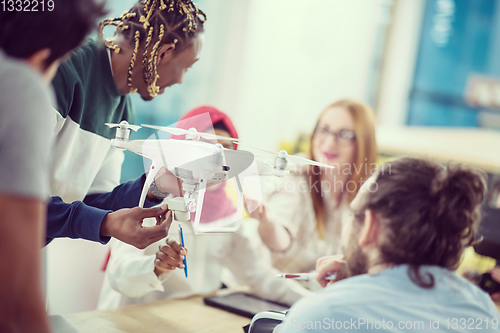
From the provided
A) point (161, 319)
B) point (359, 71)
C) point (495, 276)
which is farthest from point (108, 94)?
point (359, 71)

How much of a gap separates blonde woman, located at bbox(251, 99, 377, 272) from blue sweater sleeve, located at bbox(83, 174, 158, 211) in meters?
0.48

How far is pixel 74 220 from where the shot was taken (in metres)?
0.66

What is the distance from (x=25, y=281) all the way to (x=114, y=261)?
611mm

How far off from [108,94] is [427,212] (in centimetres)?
56

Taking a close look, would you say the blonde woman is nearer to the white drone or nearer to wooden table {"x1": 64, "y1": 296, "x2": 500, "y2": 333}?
wooden table {"x1": 64, "y1": 296, "x2": 500, "y2": 333}

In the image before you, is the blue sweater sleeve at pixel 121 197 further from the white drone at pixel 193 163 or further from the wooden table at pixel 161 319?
the wooden table at pixel 161 319

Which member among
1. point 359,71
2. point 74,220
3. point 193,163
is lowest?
point 74,220

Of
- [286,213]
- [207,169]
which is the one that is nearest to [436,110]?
[286,213]

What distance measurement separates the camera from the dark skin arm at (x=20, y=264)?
0.34 metres

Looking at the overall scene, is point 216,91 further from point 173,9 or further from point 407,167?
point 407,167

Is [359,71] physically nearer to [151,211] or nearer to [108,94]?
[108,94]

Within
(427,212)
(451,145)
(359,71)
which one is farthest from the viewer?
(359,71)

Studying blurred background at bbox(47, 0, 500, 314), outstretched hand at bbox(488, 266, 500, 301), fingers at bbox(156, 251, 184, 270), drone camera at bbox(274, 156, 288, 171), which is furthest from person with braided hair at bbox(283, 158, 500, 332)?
blurred background at bbox(47, 0, 500, 314)

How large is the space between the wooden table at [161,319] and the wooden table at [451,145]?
1.26 metres
